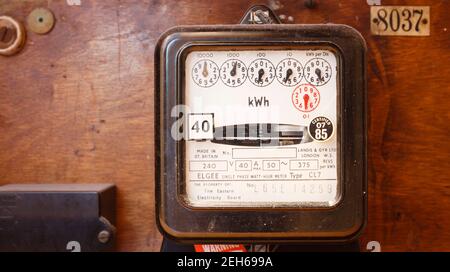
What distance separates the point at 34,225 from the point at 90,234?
9 cm

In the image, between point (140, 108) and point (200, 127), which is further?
point (140, 108)

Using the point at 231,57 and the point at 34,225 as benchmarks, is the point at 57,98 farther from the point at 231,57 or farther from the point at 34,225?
the point at 231,57

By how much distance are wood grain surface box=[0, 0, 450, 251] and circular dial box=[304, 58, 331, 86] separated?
0.47 ft

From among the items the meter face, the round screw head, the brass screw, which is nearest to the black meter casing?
the meter face

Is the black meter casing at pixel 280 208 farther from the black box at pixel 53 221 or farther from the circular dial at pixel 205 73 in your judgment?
the black box at pixel 53 221

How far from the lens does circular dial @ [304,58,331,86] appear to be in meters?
0.66

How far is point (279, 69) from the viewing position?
0.67m

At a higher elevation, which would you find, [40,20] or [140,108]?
[40,20]

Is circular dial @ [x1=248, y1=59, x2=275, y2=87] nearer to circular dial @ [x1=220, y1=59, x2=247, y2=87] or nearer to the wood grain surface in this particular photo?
circular dial @ [x1=220, y1=59, x2=247, y2=87]

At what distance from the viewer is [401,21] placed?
0.78 meters

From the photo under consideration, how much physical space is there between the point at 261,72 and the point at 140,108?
24 centimetres

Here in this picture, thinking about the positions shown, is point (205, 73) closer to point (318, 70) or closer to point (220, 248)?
point (318, 70)

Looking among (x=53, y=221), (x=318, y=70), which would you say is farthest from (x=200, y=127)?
(x=53, y=221)

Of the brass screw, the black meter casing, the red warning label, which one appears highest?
the black meter casing
